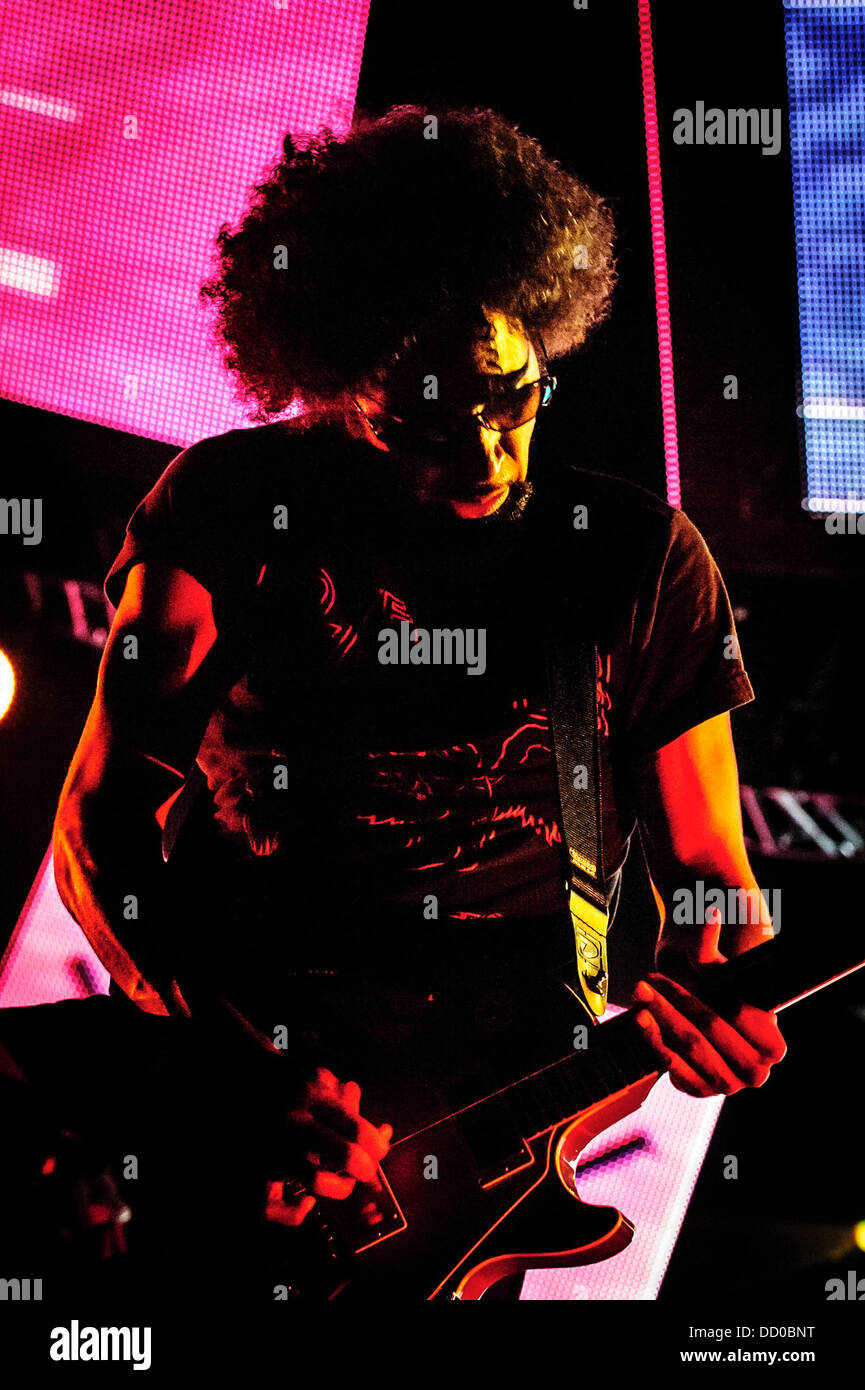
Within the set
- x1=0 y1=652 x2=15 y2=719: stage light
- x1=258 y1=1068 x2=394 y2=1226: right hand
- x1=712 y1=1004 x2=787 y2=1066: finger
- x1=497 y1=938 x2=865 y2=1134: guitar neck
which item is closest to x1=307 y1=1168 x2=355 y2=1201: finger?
x1=258 y1=1068 x2=394 y2=1226: right hand

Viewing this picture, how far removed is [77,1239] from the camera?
1.42m

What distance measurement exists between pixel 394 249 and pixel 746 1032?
1.64 m

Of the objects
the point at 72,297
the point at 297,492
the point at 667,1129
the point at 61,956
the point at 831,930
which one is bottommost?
the point at 667,1129

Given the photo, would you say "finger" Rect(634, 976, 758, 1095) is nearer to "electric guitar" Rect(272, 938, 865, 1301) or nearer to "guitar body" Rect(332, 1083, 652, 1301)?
"electric guitar" Rect(272, 938, 865, 1301)

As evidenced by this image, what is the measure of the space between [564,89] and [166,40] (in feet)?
2.94

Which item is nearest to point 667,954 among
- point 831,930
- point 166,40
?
point 831,930

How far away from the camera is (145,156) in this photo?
1.92 meters

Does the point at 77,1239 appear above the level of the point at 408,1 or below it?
below

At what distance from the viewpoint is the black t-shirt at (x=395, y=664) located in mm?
1659

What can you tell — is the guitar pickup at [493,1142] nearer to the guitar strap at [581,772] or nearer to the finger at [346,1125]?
the finger at [346,1125]

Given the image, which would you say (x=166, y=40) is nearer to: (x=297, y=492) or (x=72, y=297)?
(x=72, y=297)

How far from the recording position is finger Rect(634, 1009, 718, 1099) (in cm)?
151

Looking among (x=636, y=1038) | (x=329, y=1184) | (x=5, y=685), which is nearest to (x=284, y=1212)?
(x=329, y=1184)

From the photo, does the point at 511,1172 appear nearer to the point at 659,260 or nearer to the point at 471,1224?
the point at 471,1224
